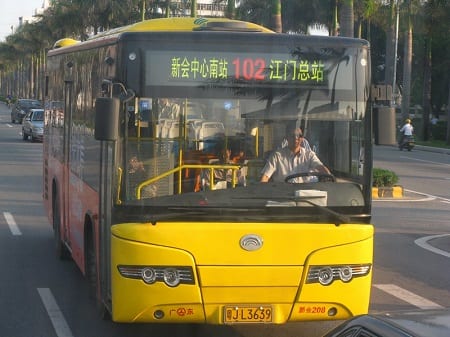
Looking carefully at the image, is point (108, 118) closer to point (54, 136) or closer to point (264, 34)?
point (264, 34)

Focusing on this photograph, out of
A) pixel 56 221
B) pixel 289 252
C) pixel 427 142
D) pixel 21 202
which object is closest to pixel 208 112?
pixel 289 252

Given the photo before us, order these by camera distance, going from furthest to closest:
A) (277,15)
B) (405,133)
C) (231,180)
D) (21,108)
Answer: (21,108)
(405,133)
(277,15)
(231,180)

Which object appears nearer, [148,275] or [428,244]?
[148,275]

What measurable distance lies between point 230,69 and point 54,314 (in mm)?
3301

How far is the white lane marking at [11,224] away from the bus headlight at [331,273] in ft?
26.8

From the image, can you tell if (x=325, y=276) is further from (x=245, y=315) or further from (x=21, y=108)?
(x=21, y=108)

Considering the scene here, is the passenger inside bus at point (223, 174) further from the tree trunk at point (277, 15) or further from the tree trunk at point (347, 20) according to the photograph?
the tree trunk at point (277, 15)

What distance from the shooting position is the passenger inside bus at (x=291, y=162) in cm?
734

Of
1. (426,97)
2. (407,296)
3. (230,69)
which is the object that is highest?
(426,97)

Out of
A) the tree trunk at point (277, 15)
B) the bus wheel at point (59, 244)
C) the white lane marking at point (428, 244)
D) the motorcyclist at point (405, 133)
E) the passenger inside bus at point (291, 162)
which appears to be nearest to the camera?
the passenger inside bus at point (291, 162)

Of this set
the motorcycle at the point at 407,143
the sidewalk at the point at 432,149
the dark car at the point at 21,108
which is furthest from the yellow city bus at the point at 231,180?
the dark car at the point at 21,108

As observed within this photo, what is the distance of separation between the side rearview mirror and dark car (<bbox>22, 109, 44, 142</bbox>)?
34525mm

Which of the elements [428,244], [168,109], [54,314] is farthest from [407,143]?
[168,109]

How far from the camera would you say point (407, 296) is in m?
10.3
